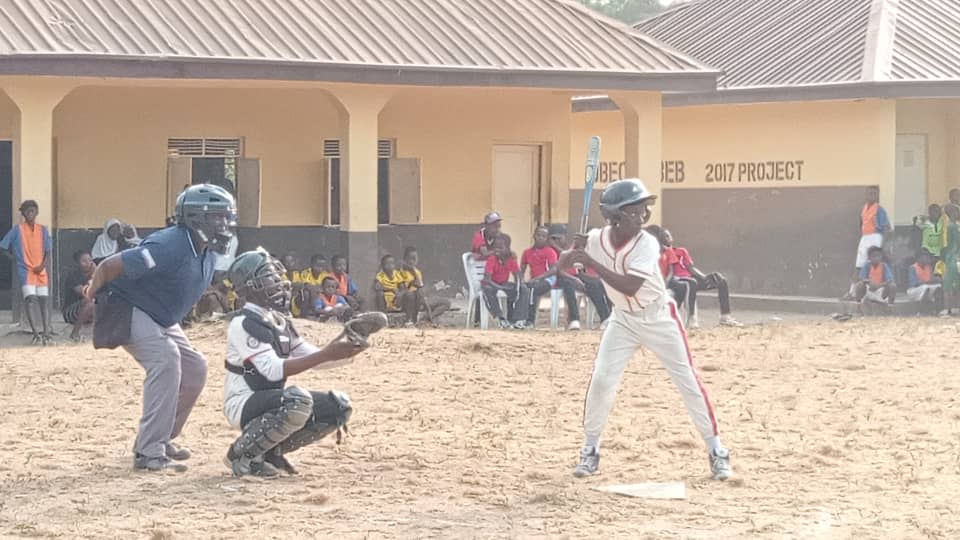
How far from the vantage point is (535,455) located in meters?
9.91

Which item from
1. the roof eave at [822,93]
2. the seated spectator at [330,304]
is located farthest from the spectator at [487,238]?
the roof eave at [822,93]

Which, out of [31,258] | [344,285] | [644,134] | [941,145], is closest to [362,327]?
[31,258]

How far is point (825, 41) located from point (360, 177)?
795 centimetres

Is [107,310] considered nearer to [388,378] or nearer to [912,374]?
[388,378]

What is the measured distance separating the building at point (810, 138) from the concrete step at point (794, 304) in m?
0.57

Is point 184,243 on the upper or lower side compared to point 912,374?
upper

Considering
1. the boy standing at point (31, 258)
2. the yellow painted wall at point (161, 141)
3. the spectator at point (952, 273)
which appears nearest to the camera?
the boy standing at point (31, 258)

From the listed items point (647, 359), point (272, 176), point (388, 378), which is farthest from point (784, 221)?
point (388, 378)

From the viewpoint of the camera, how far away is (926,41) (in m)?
22.7

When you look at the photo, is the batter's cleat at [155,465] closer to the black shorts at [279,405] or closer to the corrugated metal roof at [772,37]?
the black shorts at [279,405]

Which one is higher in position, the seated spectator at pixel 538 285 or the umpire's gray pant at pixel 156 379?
the seated spectator at pixel 538 285

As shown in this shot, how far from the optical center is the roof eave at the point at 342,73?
663 inches

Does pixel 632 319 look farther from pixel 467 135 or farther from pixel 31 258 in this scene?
pixel 467 135

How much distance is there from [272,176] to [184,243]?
1204cm
